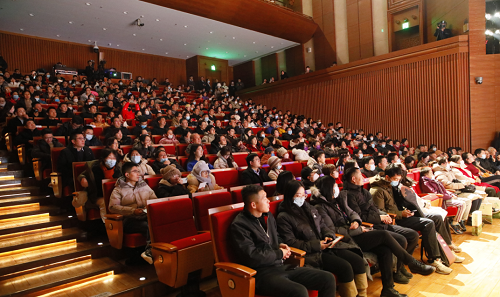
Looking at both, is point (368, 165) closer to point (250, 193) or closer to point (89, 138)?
point (250, 193)

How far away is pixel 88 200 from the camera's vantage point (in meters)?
1.69

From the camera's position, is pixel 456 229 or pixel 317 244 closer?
pixel 317 244

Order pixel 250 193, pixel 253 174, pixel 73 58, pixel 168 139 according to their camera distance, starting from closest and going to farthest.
→ pixel 250 193 → pixel 253 174 → pixel 168 139 → pixel 73 58

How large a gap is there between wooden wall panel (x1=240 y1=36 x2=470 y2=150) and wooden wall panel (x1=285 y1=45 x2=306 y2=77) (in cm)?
42

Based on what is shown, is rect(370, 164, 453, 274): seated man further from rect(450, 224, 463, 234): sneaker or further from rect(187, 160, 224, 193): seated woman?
rect(187, 160, 224, 193): seated woman

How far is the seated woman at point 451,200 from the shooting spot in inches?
87.4

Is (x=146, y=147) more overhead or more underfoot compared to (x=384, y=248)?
more overhead

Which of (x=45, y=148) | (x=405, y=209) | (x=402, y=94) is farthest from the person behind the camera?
(x=402, y=94)

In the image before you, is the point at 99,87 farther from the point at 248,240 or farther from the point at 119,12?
the point at 248,240

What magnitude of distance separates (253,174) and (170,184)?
655 mm

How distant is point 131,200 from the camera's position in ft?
5.09

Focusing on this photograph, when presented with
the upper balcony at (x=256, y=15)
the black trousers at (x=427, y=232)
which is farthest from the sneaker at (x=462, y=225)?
the upper balcony at (x=256, y=15)

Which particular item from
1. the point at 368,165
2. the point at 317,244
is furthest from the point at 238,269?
the point at 368,165

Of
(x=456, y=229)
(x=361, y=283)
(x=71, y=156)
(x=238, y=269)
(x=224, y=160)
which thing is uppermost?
(x=71, y=156)
